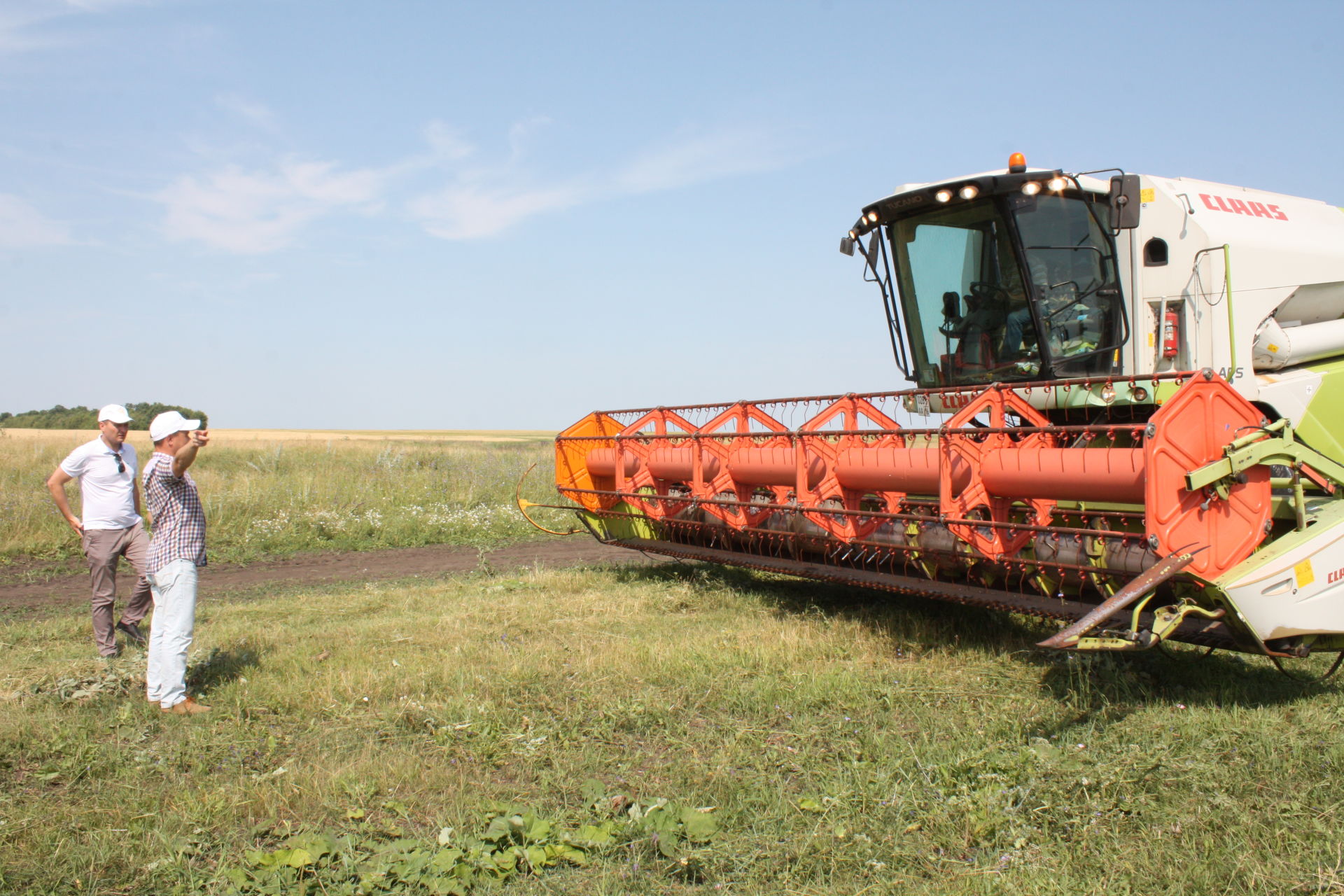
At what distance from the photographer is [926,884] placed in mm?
2965

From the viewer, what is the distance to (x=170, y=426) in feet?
15.9

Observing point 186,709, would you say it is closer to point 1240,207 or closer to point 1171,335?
point 1171,335

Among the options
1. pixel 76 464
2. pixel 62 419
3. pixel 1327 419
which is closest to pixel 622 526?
pixel 76 464

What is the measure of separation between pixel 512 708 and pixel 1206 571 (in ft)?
11.0

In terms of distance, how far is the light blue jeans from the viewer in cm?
472

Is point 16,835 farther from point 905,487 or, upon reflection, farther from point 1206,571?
point 1206,571

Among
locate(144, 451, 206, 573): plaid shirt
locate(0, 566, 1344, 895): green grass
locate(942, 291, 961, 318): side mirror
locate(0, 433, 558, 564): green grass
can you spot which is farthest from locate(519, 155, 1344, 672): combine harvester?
locate(0, 433, 558, 564): green grass

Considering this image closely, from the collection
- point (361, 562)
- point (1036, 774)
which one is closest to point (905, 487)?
point (1036, 774)

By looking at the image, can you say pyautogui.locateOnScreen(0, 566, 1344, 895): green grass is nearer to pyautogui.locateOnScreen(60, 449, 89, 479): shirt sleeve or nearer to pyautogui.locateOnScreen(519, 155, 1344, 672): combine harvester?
pyautogui.locateOnScreen(519, 155, 1344, 672): combine harvester

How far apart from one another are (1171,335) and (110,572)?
723 cm

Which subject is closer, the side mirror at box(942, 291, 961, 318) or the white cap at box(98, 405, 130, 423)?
the white cap at box(98, 405, 130, 423)

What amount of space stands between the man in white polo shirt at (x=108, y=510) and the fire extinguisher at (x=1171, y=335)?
6879 millimetres

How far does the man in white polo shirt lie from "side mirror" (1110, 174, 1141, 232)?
262 inches

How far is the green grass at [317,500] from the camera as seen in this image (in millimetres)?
11641
